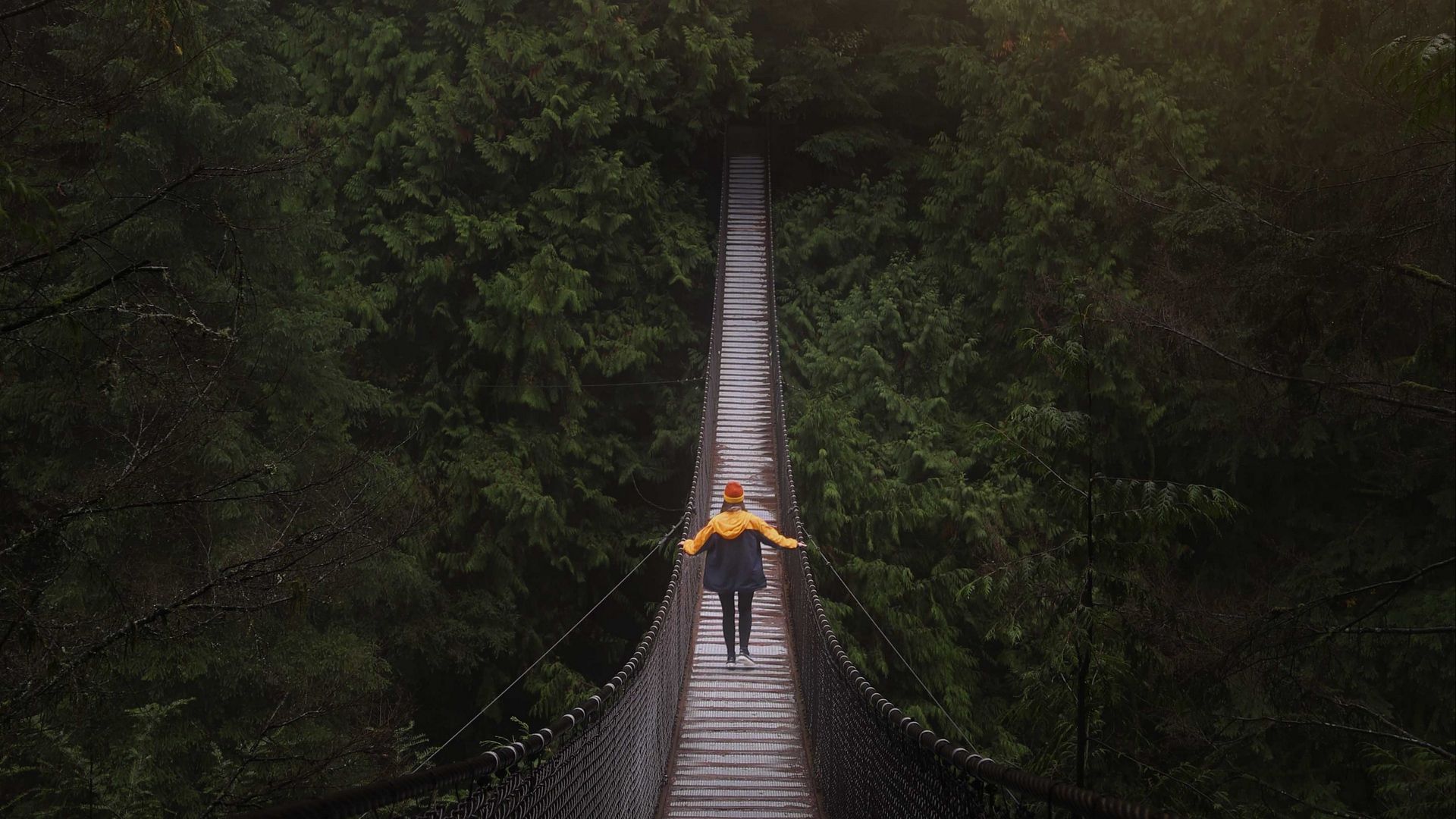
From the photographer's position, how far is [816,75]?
17000mm

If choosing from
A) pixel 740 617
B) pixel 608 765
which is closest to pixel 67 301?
pixel 608 765

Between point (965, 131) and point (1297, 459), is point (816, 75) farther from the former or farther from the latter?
point (1297, 459)

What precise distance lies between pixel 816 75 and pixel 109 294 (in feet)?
38.1

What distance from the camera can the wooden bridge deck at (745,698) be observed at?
18.9 feet

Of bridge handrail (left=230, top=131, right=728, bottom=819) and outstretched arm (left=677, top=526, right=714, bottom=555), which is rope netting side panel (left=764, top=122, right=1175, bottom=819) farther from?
bridge handrail (left=230, top=131, right=728, bottom=819)

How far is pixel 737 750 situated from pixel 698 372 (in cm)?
964

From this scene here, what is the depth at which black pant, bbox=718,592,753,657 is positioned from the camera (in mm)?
6984

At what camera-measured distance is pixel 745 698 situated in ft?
22.9

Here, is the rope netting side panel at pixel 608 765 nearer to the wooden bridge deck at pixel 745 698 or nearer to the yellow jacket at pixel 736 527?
the wooden bridge deck at pixel 745 698

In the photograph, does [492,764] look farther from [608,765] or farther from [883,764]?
[883,764]

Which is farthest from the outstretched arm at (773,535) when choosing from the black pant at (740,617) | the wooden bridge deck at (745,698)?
the wooden bridge deck at (745,698)

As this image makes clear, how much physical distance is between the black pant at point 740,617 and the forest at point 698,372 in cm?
162

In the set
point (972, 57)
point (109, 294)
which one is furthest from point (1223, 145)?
point (109, 294)

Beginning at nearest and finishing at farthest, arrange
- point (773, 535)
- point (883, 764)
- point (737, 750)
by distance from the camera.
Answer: point (883, 764), point (737, 750), point (773, 535)
